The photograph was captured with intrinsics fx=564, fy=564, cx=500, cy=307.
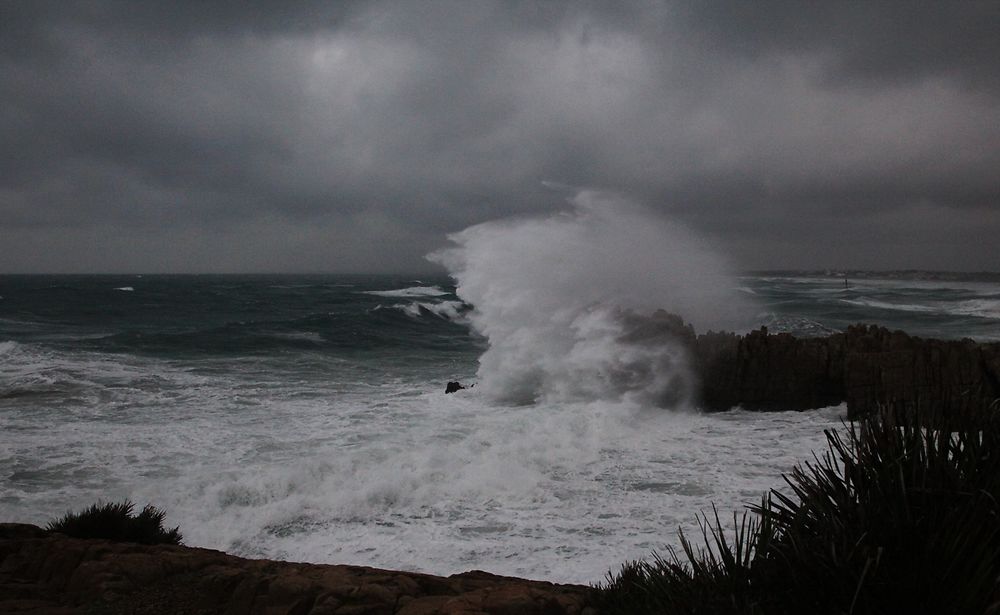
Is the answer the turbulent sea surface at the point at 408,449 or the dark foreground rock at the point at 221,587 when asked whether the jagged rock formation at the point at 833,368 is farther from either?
the dark foreground rock at the point at 221,587

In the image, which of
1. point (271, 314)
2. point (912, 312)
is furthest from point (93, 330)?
point (912, 312)

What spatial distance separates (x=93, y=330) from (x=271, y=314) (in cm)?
1269

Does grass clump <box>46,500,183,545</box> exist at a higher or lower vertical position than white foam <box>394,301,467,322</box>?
lower

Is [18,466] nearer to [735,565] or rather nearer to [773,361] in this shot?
[735,565]

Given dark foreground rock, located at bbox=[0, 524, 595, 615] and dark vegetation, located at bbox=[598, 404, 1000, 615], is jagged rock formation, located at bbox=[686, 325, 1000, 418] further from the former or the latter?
dark foreground rock, located at bbox=[0, 524, 595, 615]

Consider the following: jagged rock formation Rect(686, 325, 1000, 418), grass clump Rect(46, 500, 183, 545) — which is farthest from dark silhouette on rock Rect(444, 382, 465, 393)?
grass clump Rect(46, 500, 183, 545)

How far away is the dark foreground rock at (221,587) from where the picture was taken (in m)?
3.90

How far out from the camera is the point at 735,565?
299cm

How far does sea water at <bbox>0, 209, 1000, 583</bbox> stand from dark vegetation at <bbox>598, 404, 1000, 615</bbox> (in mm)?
2035

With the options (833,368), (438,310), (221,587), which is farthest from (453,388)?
(438,310)

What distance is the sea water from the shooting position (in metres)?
7.08

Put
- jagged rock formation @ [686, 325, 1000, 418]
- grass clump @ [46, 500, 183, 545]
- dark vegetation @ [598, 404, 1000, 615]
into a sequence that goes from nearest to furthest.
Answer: dark vegetation @ [598, 404, 1000, 615] < grass clump @ [46, 500, 183, 545] < jagged rock formation @ [686, 325, 1000, 418]

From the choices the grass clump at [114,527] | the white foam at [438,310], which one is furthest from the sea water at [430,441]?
the white foam at [438,310]

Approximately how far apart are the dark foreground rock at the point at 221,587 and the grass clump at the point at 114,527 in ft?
2.18
